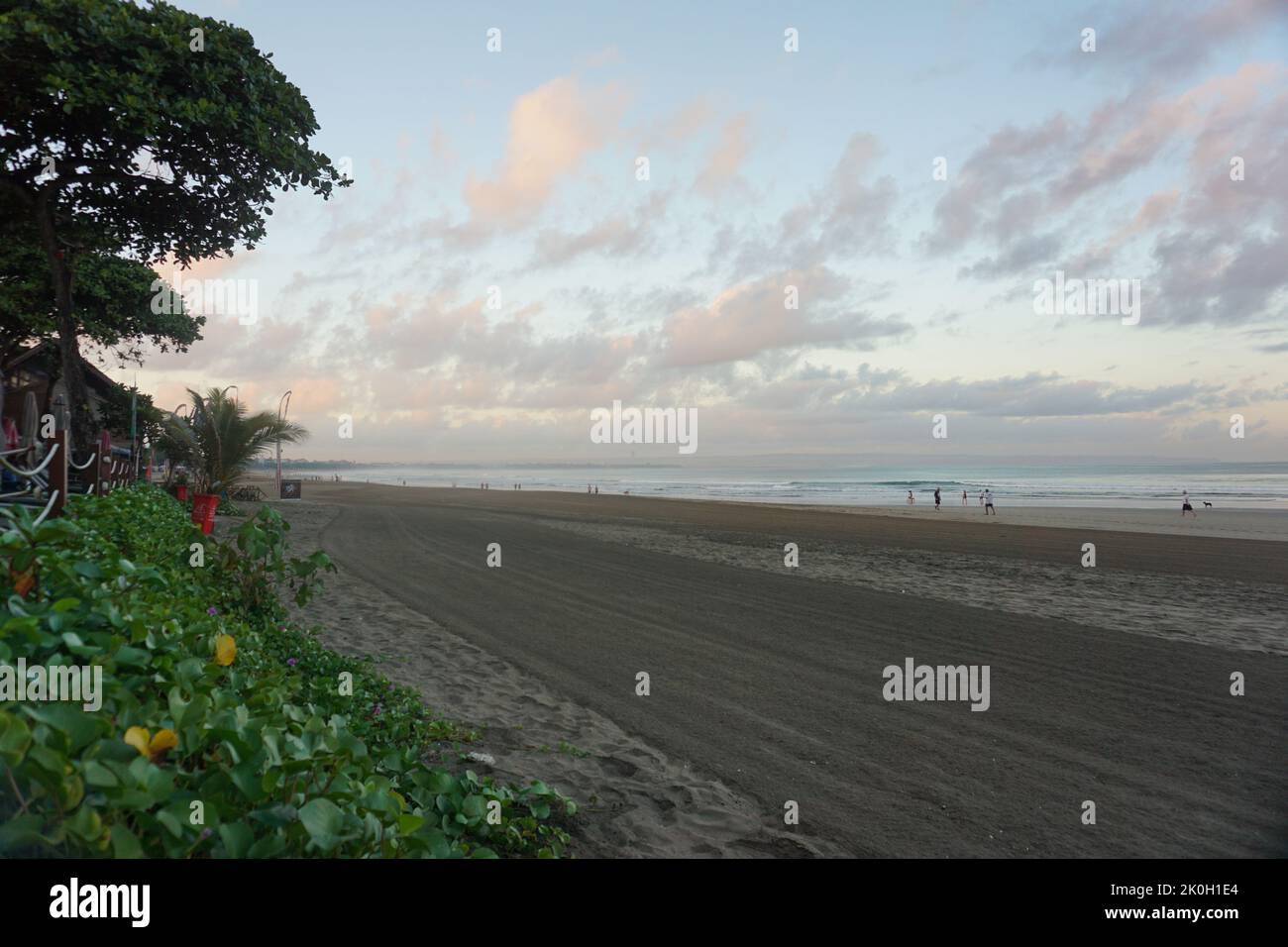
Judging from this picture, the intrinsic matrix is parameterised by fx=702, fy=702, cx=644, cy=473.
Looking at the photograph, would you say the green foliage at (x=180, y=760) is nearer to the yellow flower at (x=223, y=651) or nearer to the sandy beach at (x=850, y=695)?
the yellow flower at (x=223, y=651)

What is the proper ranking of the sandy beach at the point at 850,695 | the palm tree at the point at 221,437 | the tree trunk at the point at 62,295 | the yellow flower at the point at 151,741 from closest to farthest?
the yellow flower at the point at 151,741
the sandy beach at the point at 850,695
the tree trunk at the point at 62,295
the palm tree at the point at 221,437

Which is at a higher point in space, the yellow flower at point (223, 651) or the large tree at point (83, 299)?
the large tree at point (83, 299)

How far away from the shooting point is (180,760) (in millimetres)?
2072

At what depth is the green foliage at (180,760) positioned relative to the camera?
151cm

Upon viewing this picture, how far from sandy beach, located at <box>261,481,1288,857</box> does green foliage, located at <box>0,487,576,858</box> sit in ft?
3.31

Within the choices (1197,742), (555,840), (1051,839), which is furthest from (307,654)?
(1197,742)

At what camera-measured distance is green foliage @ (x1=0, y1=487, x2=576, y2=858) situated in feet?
4.95

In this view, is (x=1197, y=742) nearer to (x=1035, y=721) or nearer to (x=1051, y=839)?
(x=1035, y=721)

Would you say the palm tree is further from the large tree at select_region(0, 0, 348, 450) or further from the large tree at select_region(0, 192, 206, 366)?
the large tree at select_region(0, 0, 348, 450)

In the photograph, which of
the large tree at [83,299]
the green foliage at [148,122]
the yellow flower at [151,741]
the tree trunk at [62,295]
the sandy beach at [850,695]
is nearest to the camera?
the yellow flower at [151,741]

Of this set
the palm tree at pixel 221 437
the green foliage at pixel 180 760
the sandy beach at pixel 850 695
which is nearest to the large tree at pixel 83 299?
the palm tree at pixel 221 437

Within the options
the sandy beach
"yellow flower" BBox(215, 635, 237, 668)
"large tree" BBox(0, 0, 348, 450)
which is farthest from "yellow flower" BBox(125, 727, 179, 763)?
"large tree" BBox(0, 0, 348, 450)

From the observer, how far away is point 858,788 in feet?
15.3
